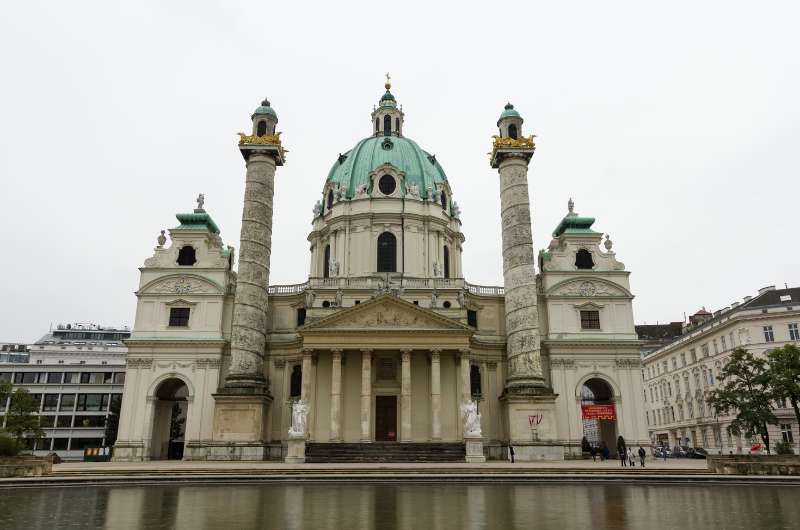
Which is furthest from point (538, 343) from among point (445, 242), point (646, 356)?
point (646, 356)

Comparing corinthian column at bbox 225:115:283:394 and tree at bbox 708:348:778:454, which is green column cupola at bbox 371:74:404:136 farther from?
tree at bbox 708:348:778:454

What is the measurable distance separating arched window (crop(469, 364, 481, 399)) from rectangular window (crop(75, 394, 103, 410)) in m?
44.6

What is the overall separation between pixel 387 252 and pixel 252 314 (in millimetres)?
13137

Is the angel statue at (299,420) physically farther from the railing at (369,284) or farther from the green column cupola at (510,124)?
the green column cupola at (510,124)

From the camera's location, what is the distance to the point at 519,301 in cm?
3831

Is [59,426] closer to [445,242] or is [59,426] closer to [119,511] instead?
[445,242]

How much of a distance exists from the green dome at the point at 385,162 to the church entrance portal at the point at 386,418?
706 inches

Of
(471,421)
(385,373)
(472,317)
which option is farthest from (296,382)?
(471,421)

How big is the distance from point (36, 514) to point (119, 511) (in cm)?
152

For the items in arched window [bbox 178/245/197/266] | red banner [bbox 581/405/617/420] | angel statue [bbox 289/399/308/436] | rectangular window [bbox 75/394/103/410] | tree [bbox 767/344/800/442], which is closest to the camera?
angel statue [bbox 289/399/308/436]

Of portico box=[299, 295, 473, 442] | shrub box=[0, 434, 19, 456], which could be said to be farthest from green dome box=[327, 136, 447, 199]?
shrub box=[0, 434, 19, 456]

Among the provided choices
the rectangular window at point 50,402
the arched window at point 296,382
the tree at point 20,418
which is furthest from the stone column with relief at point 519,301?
the rectangular window at point 50,402

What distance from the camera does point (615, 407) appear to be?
39719mm

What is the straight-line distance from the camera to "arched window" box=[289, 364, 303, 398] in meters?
40.4
